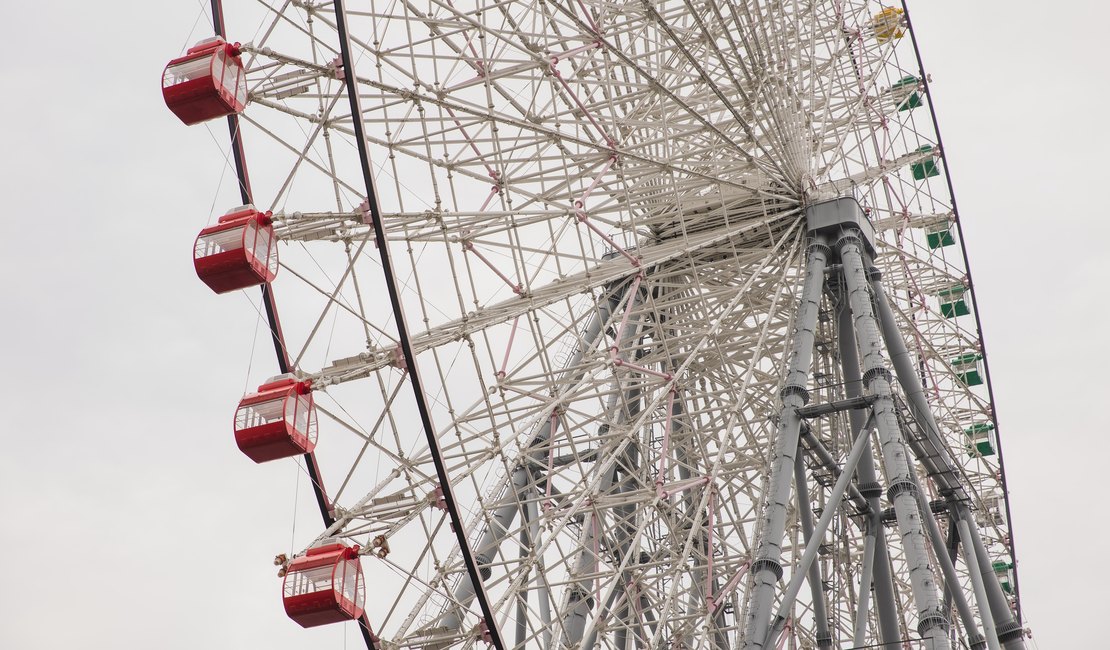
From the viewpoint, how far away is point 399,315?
1712cm

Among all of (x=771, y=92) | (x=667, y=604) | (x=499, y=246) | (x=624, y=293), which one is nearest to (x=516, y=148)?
(x=499, y=246)

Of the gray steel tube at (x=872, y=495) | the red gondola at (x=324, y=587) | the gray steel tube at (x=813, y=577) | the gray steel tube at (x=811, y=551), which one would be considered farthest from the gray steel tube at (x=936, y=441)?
the red gondola at (x=324, y=587)

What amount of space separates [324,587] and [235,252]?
4404mm

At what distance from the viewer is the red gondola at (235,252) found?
1902 cm

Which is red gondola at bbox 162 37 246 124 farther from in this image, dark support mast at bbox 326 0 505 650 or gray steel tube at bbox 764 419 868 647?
gray steel tube at bbox 764 419 868 647

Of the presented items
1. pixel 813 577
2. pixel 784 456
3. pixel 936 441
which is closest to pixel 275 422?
pixel 784 456

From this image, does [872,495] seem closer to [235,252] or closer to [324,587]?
[324,587]

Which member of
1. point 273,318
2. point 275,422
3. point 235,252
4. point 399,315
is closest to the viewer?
point 399,315

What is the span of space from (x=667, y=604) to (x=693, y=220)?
7433 millimetres

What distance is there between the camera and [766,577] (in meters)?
20.2

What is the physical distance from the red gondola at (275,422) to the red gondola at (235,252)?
1398mm

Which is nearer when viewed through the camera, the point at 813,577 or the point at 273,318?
the point at 273,318

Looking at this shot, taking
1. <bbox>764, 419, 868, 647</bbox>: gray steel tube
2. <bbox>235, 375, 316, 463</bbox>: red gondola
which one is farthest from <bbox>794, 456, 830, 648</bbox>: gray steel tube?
<bbox>235, 375, 316, 463</bbox>: red gondola

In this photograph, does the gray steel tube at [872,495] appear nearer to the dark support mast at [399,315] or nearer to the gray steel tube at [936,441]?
the gray steel tube at [936,441]
